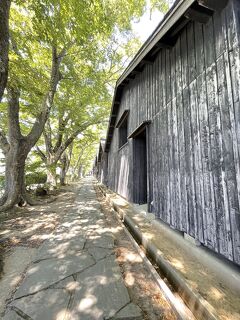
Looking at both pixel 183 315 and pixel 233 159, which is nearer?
pixel 183 315

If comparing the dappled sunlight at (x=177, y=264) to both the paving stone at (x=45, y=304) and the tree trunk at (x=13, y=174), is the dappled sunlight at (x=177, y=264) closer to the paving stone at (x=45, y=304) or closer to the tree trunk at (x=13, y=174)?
the paving stone at (x=45, y=304)

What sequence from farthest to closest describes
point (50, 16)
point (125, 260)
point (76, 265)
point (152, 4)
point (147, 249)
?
point (152, 4), point (50, 16), point (147, 249), point (125, 260), point (76, 265)

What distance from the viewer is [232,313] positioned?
1.67 m

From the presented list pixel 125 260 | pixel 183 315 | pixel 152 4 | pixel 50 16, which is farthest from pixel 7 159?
pixel 152 4

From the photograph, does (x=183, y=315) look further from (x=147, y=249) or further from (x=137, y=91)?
(x=137, y=91)

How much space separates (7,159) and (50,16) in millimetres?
5040

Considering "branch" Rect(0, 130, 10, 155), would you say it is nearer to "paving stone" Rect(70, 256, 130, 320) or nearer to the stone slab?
the stone slab

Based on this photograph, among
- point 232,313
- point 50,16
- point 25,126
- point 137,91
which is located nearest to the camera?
point 232,313

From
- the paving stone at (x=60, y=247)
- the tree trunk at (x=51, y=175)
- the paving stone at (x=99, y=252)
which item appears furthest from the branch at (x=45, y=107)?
the paving stone at (x=99, y=252)

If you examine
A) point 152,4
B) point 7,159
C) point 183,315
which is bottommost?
point 183,315

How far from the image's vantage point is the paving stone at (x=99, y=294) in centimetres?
185

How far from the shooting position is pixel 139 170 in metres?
6.53

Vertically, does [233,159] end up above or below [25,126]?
below

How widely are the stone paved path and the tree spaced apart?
3.77 m
